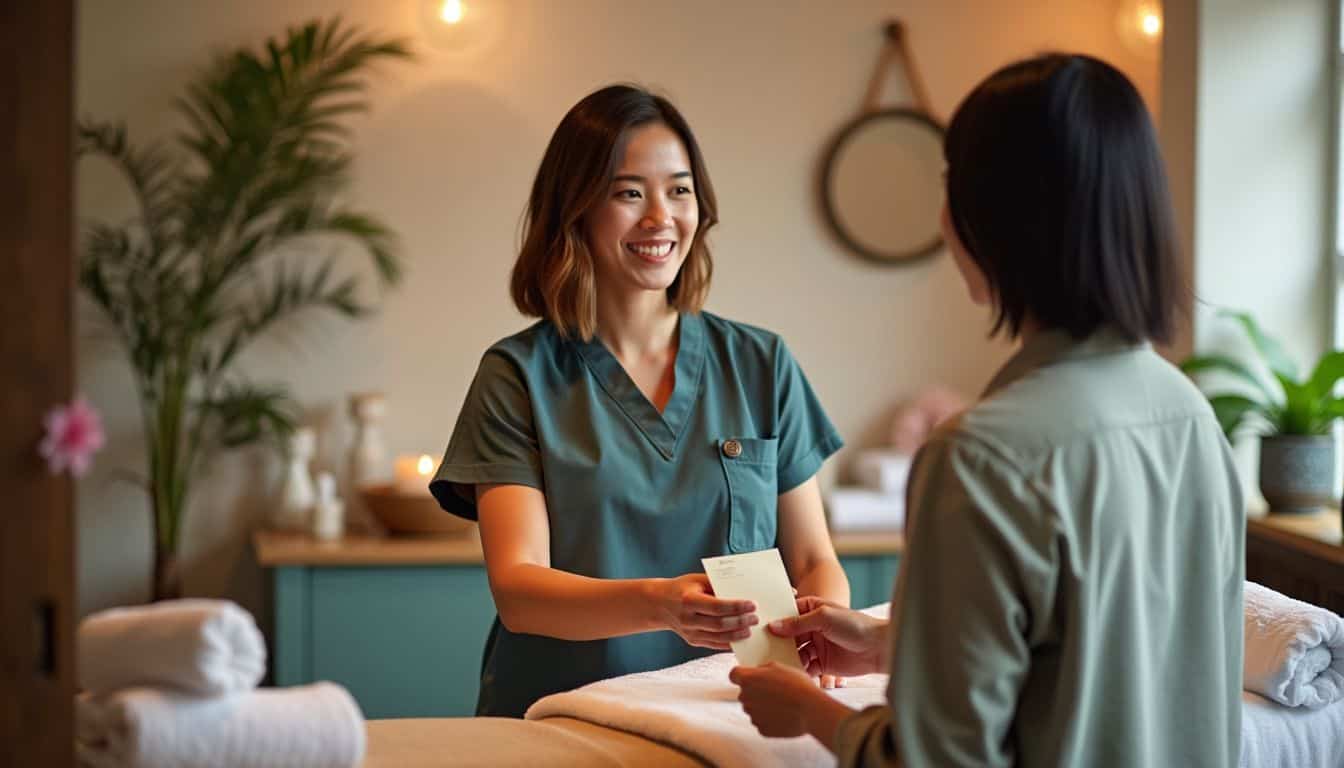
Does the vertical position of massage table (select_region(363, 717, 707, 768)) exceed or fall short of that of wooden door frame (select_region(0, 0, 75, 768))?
it falls short

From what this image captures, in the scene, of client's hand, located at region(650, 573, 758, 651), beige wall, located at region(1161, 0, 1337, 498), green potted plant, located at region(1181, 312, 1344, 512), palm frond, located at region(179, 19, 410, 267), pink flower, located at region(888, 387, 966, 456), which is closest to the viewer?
client's hand, located at region(650, 573, 758, 651)

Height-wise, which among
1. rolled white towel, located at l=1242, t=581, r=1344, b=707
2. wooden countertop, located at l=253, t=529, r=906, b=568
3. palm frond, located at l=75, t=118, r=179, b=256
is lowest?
wooden countertop, located at l=253, t=529, r=906, b=568

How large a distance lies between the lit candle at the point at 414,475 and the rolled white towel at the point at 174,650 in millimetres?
2565

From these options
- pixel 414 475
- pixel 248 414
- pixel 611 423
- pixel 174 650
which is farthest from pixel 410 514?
pixel 174 650

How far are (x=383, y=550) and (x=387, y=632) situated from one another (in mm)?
209

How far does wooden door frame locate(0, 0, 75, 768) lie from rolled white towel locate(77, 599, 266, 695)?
135 mm

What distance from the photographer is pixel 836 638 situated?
1.73m

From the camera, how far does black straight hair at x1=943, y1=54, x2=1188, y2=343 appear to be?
1246 millimetres

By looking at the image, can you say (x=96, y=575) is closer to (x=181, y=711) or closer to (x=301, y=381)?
(x=301, y=381)

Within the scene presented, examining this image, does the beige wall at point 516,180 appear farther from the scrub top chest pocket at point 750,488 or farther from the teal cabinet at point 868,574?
the scrub top chest pocket at point 750,488

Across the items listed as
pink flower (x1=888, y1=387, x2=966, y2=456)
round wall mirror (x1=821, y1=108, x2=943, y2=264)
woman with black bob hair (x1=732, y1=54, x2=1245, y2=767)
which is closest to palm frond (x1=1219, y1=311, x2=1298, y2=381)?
pink flower (x1=888, y1=387, x2=966, y2=456)

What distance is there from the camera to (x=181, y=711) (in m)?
1.25

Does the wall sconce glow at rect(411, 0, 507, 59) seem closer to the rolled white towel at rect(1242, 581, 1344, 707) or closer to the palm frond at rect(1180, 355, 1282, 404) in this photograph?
the palm frond at rect(1180, 355, 1282, 404)

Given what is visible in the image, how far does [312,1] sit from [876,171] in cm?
167
